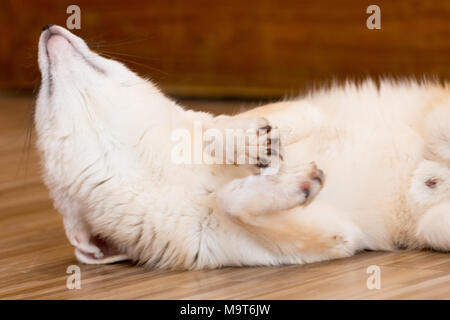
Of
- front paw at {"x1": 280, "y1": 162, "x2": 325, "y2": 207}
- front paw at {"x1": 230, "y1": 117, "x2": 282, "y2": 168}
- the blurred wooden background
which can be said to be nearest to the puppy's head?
front paw at {"x1": 230, "y1": 117, "x2": 282, "y2": 168}

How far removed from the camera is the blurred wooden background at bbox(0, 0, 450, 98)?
4.14 meters

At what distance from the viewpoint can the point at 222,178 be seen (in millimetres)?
1961

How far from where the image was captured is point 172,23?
4.87 m

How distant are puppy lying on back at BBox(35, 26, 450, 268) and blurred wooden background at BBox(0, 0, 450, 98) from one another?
6.19ft

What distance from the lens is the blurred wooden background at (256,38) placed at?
4.14 meters

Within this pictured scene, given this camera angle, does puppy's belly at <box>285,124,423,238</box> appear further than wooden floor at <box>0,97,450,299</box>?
Yes

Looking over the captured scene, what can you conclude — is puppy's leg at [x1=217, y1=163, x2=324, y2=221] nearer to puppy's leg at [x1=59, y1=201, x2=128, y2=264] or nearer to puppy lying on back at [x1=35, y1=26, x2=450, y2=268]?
puppy lying on back at [x1=35, y1=26, x2=450, y2=268]

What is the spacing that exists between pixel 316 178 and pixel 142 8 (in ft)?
10.8

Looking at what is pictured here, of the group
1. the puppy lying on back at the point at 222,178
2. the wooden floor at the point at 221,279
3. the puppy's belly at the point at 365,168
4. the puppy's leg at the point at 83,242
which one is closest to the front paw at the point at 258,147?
the puppy lying on back at the point at 222,178

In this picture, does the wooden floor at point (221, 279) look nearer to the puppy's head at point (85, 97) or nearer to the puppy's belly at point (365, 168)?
the puppy's belly at point (365, 168)

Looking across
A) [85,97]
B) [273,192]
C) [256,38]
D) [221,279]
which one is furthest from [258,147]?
[256,38]

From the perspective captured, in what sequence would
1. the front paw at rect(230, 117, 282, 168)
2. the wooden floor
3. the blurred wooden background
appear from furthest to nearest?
1. the blurred wooden background
2. the front paw at rect(230, 117, 282, 168)
3. the wooden floor
